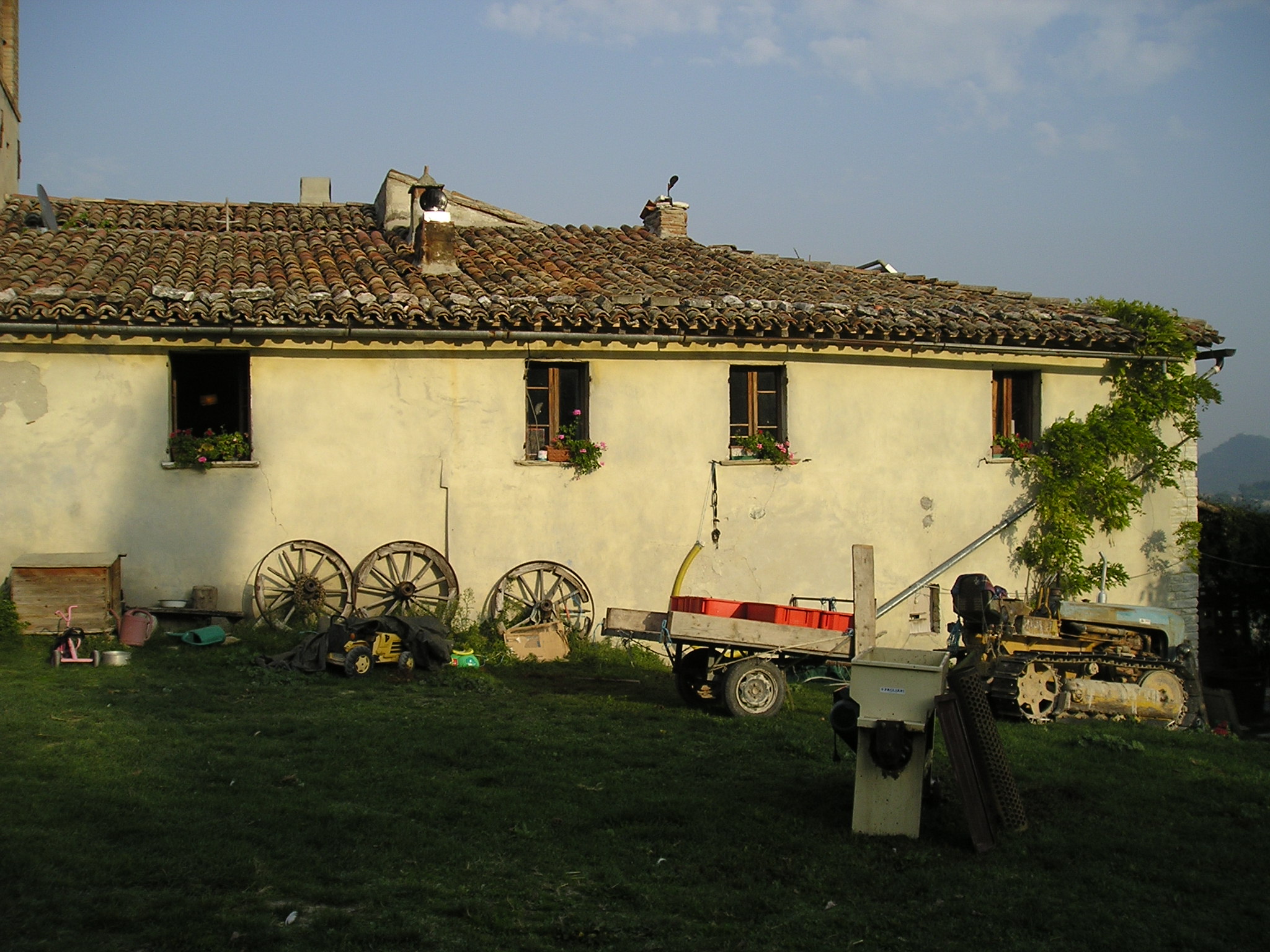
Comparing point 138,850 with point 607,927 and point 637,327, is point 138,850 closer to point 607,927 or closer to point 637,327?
point 607,927

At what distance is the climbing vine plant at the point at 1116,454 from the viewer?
1571cm

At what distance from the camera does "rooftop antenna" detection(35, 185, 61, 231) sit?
648 inches

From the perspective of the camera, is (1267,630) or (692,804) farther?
(1267,630)

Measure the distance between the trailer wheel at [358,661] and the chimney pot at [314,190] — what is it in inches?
500

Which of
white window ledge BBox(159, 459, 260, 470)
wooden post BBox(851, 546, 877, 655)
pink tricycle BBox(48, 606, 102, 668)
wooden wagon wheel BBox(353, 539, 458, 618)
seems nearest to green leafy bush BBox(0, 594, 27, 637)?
pink tricycle BBox(48, 606, 102, 668)

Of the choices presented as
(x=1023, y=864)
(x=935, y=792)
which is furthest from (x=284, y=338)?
(x=1023, y=864)

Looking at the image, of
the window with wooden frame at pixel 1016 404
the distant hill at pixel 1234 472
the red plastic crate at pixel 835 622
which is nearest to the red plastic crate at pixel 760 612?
the red plastic crate at pixel 835 622

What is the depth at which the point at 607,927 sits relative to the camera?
5.45 m

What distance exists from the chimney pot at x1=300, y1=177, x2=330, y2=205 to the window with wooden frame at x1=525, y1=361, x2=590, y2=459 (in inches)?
369

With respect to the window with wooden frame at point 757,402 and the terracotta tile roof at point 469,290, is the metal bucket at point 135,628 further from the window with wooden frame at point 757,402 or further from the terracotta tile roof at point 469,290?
the window with wooden frame at point 757,402

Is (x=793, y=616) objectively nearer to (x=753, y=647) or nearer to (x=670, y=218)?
(x=753, y=647)

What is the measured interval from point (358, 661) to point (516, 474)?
11.8 ft

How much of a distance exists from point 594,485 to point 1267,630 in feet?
38.0

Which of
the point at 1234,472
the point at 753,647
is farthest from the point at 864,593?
the point at 1234,472
